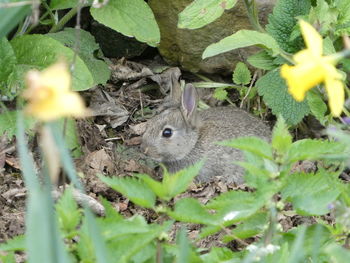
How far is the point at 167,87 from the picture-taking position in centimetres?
646

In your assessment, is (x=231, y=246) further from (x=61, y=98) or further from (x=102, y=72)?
(x=61, y=98)

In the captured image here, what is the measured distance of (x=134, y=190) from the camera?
9.07ft

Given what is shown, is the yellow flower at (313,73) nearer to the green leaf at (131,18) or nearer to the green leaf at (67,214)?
the green leaf at (67,214)

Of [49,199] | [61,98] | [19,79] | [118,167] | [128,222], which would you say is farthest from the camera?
[118,167]

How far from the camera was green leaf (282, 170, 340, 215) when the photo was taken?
2854 mm

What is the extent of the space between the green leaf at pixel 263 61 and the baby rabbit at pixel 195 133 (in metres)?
0.62

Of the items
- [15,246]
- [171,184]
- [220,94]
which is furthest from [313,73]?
[220,94]

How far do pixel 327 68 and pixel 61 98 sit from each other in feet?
2.22

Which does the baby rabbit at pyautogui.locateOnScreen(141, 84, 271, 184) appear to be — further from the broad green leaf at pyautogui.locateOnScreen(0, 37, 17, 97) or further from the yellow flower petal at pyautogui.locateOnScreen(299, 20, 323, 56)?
the yellow flower petal at pyautogui.locateOnScreen(299, 20, 323, 56)

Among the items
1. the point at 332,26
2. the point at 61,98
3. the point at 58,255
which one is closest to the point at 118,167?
the point at 332,26

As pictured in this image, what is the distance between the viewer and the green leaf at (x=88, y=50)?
223 inches

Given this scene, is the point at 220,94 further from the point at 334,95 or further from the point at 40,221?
the point at 40,221

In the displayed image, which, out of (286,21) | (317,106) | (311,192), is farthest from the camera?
Answer: (286,21)

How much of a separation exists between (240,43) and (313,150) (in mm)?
1897
